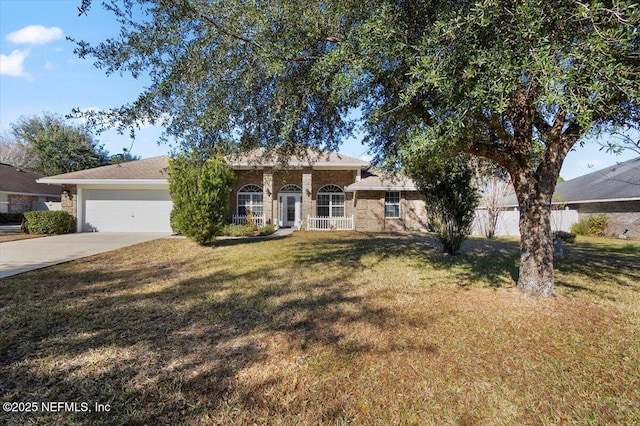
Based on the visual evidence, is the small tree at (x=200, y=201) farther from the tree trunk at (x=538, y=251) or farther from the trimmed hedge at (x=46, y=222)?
the tree trunk at (x=538, y=251)

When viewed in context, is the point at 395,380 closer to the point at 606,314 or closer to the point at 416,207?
the point at 606,314

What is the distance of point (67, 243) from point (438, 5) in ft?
48.3

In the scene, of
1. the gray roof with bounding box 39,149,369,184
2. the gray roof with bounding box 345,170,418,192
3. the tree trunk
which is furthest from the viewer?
the gray roof with bounding box 345,170,418,192

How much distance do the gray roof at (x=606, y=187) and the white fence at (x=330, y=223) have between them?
14025 millimetres

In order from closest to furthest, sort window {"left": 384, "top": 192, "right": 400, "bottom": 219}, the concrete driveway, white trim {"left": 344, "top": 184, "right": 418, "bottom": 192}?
the concrete driveway → white trim {"left": 344, "top": 184, "right": 418, "bottom": 192} → window {"left": 384, "top": 192, "right": 400, "bottom": 219}

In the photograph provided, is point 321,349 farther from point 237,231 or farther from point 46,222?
point 46,222

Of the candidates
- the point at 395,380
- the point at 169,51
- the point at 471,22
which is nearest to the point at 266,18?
the point at 169,51

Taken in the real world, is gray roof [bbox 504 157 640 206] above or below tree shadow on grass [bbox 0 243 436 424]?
above

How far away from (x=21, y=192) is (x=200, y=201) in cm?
2117

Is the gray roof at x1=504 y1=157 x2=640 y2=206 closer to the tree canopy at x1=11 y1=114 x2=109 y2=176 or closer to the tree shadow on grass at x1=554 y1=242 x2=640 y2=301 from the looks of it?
the tree shadow on grass at x1=554 y1=242 x2=640 y2=301

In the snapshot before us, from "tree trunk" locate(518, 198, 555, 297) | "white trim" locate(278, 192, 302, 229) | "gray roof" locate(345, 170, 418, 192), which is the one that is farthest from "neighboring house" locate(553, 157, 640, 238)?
"white trim" locate(278, 192, 302, 229)

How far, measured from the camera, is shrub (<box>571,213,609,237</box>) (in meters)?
18.7

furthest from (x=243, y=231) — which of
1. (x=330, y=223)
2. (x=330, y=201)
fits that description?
(x=330, y=201)

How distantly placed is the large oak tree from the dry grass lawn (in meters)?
1.69
